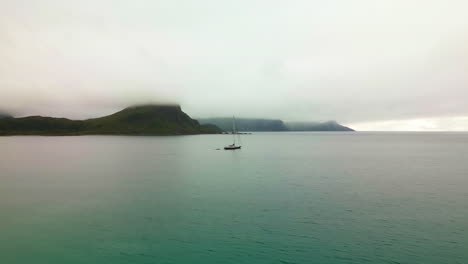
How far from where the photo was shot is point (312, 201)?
50.8 m

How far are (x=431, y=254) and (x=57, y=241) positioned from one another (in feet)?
146

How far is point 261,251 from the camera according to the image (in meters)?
30.6

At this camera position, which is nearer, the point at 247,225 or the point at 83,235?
the point at 83,235

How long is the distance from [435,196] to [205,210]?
4749 cm

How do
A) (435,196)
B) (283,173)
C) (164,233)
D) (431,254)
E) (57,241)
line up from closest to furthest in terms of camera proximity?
(431,254) → (57,241) → (164,233) → (435,196) → (283,173)

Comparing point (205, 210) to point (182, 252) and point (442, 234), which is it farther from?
point (442, 234)

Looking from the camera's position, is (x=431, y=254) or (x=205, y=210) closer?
(x=431, y=254)

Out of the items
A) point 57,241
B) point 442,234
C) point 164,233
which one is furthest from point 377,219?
point 57,241

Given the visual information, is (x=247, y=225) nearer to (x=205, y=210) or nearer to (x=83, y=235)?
(x=205, y=210)

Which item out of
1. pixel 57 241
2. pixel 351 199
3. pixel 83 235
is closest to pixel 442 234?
pixel 351 199

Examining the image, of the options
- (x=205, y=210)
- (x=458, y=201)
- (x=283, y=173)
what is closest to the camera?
(x=205, y=210)

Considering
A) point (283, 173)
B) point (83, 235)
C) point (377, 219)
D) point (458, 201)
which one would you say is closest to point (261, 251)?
point (377, 219)

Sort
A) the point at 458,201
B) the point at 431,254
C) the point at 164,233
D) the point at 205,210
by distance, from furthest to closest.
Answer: the point at 458,201 → the point at 205,210 → the point at 164,233 → the point at 431,254

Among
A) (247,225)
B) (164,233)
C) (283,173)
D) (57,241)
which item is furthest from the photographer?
(283,173)
